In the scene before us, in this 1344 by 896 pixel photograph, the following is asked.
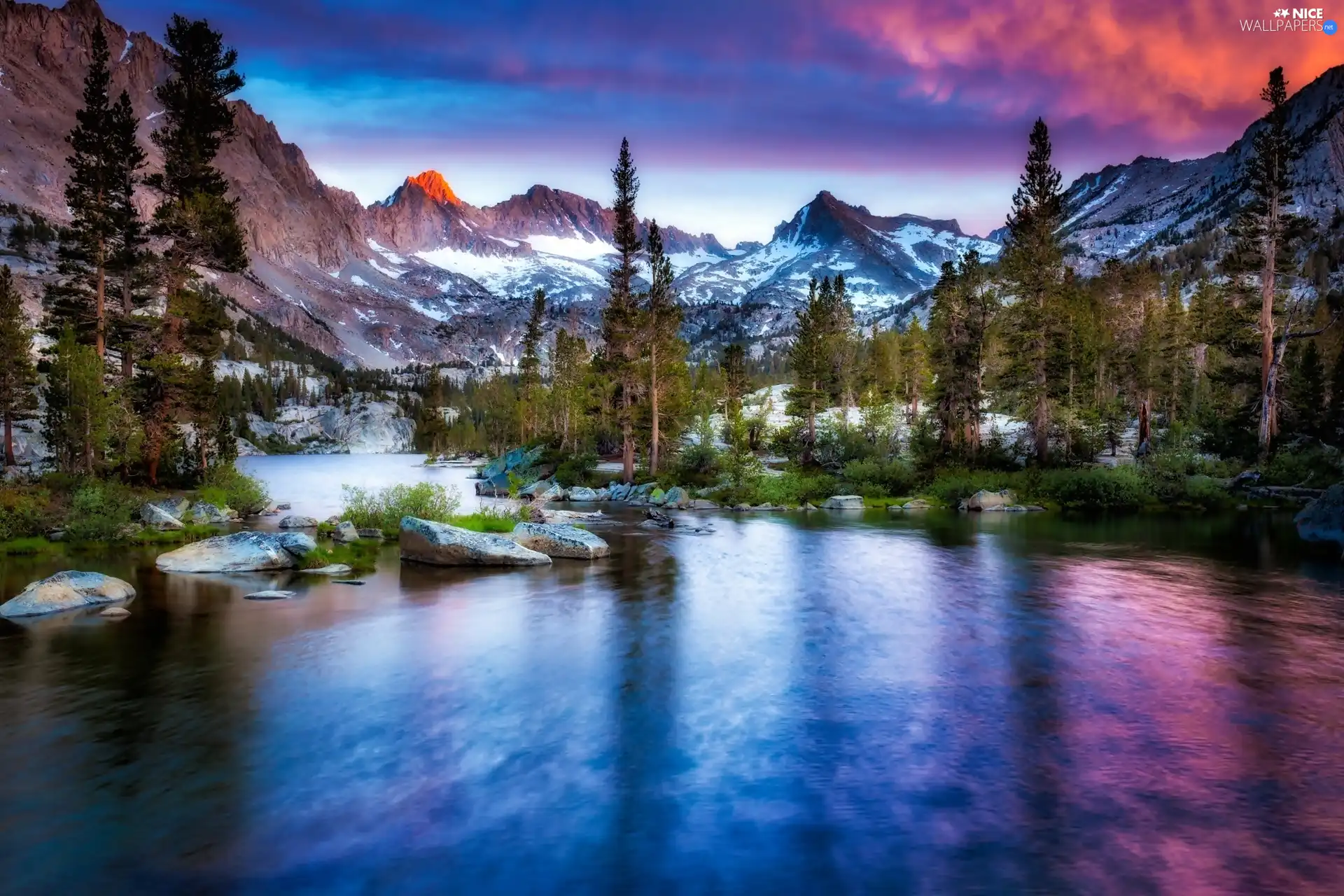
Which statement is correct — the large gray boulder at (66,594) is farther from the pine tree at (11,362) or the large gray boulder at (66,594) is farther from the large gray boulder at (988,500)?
the pine tree at (11,362)

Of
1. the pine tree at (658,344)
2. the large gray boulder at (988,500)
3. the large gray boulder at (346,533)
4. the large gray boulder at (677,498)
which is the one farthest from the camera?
the pine tree at (658,344)

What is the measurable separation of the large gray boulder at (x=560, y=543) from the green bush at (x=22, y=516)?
1822cm

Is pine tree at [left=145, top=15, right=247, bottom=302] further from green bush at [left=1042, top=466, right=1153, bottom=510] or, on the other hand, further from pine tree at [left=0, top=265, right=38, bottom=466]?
green bush at [left=1042, top=466, right=1153, bottom=510]

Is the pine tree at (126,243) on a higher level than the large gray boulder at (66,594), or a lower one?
higher

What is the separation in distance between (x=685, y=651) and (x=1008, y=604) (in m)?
9.97

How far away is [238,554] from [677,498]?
30.3 m

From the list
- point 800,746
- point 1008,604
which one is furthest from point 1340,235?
point 800,746

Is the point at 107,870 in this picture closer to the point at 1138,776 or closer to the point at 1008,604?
the point at 1138,776

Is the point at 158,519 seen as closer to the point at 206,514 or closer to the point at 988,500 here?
the point at 206,514

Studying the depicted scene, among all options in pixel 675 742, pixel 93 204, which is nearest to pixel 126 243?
pixel 93 204

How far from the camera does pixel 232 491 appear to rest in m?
41.5

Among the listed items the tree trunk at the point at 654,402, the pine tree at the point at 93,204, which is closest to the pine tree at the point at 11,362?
the pine tree at the point at 93,204

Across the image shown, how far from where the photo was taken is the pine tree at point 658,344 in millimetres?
58438

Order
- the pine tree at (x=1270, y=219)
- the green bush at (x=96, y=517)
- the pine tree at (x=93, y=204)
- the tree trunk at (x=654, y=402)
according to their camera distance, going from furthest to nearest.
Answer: the tree trunk at (x=654, y=402) → the pine tree at (x=1270, y=219) → the pine tree at (x=93, y=204) → the green bush at (x=96, y=517)
